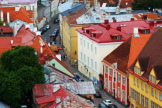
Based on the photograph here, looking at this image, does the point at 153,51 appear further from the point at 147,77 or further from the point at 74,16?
the point at 74,16

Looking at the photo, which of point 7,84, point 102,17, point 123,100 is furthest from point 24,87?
point 102,17

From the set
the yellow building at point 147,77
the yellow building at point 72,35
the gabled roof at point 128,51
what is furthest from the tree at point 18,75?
the yellow building at point 72,35

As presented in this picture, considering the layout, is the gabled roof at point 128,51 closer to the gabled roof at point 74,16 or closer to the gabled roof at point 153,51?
the gabled roof at point 153,51

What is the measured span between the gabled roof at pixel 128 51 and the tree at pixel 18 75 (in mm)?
15715

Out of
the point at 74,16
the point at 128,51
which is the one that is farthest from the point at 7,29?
the point at 128,51

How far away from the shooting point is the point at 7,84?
6656 cm

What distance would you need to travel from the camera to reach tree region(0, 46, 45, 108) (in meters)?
66.6

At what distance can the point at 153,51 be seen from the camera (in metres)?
73.6

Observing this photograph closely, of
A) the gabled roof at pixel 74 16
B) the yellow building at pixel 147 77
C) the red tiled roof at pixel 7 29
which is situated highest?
the gabled roof at pixel 74 16

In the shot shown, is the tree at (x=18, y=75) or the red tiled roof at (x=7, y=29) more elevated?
the red tiled roof at (x=7, y=29)

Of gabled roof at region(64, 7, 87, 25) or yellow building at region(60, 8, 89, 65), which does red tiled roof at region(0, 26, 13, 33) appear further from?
gabled roof at region(64, 7, 87, 25)

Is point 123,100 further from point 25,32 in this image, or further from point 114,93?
point 25,32

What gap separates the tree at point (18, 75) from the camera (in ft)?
219

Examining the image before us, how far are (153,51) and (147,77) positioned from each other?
15.2 ft
